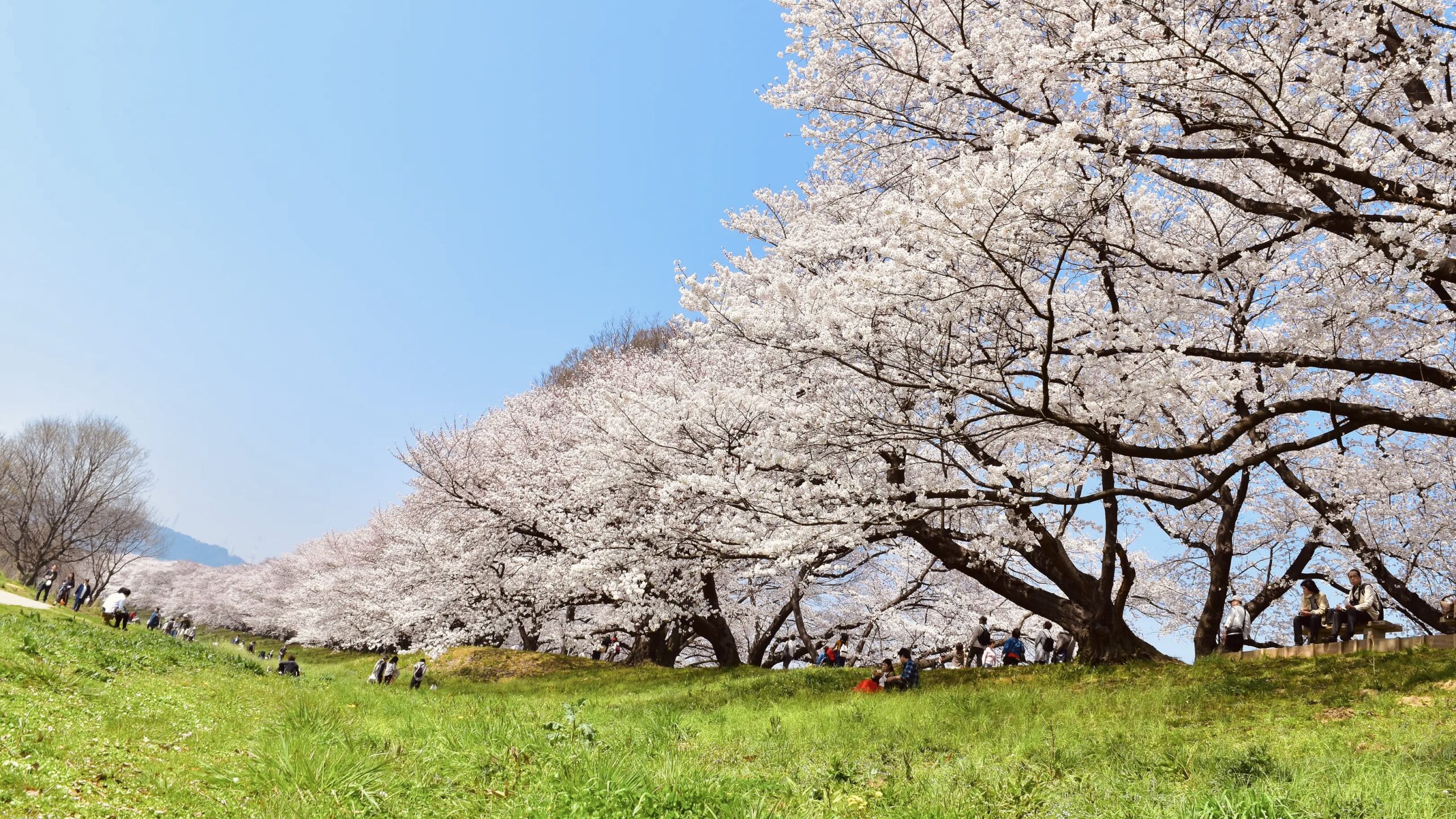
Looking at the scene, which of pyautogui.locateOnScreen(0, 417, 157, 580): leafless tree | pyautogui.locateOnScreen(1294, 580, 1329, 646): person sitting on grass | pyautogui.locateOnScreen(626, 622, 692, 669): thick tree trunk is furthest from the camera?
pyautogui.locateOnScreen(0, 417, 157, 580): leafless tree

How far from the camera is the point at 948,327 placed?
9.50 m

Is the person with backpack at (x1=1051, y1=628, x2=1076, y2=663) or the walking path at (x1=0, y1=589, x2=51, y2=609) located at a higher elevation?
the person with backpack at (x1=1051, y1=628, x2=1076, y2=663)

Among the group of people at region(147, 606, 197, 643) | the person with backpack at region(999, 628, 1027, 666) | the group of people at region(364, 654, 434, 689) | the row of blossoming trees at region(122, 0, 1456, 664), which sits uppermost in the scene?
the row of blossoming trees at region(122, 0, 1456, 664)

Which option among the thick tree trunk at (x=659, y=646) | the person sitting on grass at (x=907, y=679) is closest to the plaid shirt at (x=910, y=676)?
the person sitting on grass at (x=907, y=679)

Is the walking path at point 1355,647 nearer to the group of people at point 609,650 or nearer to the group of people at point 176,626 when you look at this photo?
the group of people at point 609,650

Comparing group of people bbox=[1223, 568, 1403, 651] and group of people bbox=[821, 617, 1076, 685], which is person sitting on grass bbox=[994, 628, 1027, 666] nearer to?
group of people bbox=[821, 617, 1076, 685]

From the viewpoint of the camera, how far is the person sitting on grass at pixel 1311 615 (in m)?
14.5

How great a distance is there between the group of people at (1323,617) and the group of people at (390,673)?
56.1 ft

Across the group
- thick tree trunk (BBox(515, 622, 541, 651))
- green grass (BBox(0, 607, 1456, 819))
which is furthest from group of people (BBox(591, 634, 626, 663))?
green grass (BBox(0, 607, 1456, 819))

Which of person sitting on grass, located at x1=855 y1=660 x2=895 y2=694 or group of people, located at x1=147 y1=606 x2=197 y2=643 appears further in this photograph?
group of people, located at x1=147 y1=606 x2=197 y2=643

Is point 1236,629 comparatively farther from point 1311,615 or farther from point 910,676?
point 910,676

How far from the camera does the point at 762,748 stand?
841 cm

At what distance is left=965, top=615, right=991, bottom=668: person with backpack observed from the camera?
18.5 meters

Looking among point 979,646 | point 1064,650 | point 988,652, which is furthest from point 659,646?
point 1064,650
